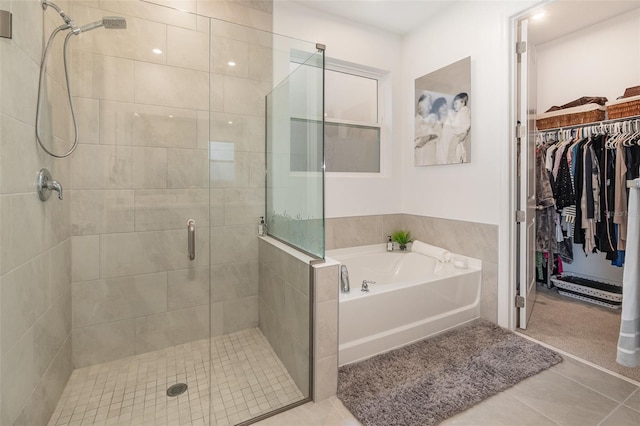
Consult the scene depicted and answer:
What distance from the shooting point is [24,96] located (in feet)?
4.05

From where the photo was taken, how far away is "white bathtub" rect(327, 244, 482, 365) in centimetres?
188

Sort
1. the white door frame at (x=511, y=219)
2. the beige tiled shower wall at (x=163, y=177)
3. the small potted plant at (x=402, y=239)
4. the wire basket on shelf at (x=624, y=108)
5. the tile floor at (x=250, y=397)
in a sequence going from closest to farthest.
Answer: the tile floor at (x=250, y=397)
the beige tiled shower wall at (x=163, y=177)
the white door frame at (x=511, y=219)
the wire basket on shelf at (x=624, y=108)
the small potted plant at (x=402, y=239)

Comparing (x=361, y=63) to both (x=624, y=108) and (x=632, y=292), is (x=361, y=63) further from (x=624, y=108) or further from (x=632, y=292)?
(x=632, y=292)

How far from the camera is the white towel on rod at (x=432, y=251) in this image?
2.68 meters

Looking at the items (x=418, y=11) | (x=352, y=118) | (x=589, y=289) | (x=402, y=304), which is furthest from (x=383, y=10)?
→ (x=589, y=289)

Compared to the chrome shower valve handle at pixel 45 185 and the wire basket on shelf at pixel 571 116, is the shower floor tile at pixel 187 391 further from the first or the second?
the wire basket on shelf at pixel 571 116

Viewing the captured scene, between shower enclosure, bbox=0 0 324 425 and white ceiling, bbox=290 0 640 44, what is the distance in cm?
93

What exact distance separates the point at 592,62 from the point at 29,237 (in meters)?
4.69

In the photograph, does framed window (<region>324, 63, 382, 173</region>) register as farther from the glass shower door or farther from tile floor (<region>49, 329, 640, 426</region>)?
tile floor (<region>49, 329, 640, 426</region>)

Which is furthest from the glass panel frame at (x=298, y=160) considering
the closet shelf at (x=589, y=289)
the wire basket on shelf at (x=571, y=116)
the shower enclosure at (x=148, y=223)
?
the closet shelf at (x=589, y=289)

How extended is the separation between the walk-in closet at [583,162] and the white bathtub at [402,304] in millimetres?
548

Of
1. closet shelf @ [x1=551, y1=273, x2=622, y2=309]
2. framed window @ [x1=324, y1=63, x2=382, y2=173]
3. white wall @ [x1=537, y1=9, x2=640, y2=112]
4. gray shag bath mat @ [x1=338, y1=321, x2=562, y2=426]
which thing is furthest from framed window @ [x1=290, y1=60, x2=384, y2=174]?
closet shelf @ [x1=551, y1=273, x2=622, y2=309]

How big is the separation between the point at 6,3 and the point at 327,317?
183cm

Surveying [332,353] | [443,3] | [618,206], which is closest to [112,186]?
[332,353]
